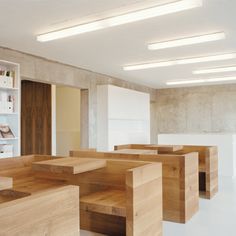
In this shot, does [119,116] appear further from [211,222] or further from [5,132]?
[211,222]

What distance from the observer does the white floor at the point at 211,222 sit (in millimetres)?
3168

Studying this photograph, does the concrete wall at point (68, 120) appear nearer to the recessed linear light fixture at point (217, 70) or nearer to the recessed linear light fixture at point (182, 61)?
the recessed linear light fixture at point (182, 61)

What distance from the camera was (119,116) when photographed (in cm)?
690

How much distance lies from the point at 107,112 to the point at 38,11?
3.64 metres

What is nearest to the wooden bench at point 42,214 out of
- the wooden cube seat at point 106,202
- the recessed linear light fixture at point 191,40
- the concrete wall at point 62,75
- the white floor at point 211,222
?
the wooden cube seat at point 106,202

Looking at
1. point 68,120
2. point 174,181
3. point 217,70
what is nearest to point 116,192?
point 174,181

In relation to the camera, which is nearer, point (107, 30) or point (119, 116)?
point (107, 30)

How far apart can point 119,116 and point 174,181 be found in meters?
3.53

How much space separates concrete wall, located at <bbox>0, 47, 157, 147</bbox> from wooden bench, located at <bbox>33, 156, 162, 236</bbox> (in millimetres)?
2446

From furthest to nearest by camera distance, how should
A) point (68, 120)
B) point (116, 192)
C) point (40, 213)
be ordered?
point (68, 120)
point (116, 192)
point (40, 213)

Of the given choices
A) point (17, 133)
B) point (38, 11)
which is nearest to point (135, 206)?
point (38, 11)

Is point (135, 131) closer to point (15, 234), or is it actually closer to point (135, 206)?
point (135, 206)

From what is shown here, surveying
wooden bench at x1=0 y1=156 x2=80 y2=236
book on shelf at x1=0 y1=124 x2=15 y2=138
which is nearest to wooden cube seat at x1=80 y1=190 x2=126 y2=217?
wooden bench at x1=0 y1=156 x2=80 y2=236

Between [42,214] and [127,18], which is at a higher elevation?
[127,18]
